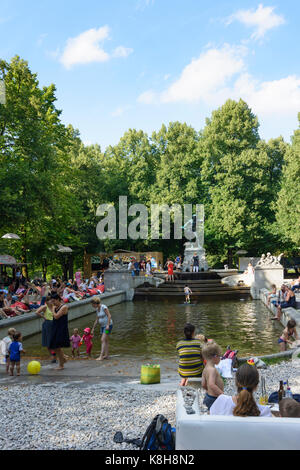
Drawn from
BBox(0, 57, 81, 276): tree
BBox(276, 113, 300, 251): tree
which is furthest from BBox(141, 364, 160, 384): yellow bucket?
BBox(276, 113, 300, 251): tree

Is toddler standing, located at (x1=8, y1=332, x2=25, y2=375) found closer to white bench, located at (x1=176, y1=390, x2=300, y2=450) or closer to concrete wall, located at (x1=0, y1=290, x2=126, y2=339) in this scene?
concrete wall, located at (x1=0, y1=290, x2=126, y2=339)

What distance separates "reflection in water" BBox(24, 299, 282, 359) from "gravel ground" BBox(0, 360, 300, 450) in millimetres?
3550

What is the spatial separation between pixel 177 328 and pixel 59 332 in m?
6.69

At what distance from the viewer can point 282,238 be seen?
1522 inches

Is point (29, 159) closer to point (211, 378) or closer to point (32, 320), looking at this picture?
point (32, 320)

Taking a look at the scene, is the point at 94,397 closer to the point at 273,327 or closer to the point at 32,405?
the point at 32,405

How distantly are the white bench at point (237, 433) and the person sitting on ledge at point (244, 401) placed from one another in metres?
0.12

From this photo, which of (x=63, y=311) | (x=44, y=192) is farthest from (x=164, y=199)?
(x=63, y=311)

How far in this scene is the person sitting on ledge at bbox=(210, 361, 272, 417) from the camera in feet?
12.1

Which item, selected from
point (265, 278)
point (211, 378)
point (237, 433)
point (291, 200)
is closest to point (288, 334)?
point (211, 378)


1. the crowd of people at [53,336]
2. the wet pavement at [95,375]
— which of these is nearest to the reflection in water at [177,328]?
the wet pavement at [95,375]

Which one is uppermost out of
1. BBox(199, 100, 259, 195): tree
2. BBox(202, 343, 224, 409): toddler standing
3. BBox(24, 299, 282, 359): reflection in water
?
BBox(199, 100, 259, 195): tree

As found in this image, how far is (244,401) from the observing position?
3.70 meters

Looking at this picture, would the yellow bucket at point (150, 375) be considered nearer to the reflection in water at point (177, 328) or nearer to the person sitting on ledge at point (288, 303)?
the reflection in water at point (177, 328)
